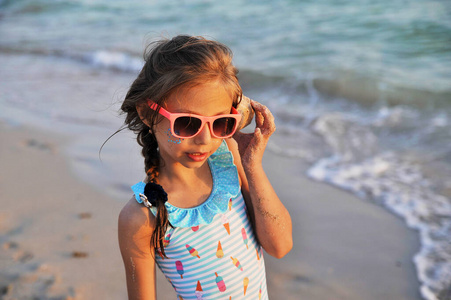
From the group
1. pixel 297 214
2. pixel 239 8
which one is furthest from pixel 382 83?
pixel 239 8

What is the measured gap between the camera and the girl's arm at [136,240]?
1.75m

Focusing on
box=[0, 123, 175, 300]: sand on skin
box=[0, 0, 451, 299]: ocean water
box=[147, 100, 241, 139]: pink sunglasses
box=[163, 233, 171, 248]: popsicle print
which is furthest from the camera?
box=[0, 0, 451, 299]: ocean water

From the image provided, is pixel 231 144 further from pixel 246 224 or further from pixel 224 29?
pixel 224 29

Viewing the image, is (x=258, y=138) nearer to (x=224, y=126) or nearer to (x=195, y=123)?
(x=224, y=126)

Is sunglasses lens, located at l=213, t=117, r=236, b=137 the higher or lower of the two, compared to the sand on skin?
higher

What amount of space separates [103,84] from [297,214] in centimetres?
507

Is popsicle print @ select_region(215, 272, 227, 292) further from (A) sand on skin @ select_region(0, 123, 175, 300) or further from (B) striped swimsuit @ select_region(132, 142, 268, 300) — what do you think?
(A) sand on skin @ select_region(0, 123, 175, 300)

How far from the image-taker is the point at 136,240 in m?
1.76

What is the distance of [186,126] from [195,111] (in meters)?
0.06

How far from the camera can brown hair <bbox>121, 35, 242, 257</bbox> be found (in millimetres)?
1697

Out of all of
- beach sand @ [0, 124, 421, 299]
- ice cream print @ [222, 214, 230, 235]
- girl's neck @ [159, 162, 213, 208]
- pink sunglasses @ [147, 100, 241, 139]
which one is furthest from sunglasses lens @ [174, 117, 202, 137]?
beach sand @ [0, 124, 421, 299]

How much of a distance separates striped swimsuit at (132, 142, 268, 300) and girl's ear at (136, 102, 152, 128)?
0.24 metres

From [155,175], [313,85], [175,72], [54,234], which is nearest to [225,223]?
[155,175]

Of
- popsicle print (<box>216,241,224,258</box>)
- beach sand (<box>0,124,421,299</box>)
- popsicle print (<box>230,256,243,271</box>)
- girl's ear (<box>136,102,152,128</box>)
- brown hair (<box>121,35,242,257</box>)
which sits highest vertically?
brown hair (<box>121,35,242,257</box>)
